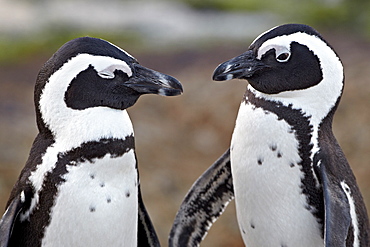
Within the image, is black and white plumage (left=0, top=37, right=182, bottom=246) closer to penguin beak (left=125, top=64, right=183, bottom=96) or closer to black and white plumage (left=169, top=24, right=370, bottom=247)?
penguin beak (left=125, top=64, right=183, bottom=96)

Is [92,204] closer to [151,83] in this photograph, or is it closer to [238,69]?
[151,83]

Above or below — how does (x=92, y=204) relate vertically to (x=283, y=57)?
below

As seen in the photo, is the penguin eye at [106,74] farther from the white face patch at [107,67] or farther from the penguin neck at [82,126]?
the penguin neck at [82,126]

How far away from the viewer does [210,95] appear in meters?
8.45

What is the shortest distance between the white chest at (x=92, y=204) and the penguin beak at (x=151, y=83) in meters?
0.25

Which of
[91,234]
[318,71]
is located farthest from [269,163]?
[91,234]

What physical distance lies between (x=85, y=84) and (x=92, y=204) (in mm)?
446

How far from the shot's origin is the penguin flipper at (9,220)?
2318 millimetres

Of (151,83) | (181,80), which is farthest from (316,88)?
(181,80)

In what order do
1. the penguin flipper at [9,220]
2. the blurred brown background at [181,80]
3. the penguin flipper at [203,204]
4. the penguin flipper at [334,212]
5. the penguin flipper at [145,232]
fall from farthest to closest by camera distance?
1. the blurred brown background at [181,80]
2. the penguin flipper at [203,204]
3. the penguin flipper at [145,232]
4. the penguin flipper at [334,212]
5. the penguin flipper at [9,220]

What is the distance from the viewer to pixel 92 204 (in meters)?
2.42

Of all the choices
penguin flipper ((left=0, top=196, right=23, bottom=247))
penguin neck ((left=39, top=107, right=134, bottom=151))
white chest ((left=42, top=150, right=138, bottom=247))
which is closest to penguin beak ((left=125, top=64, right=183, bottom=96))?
penguin neck ((left=39, top=107, right=134, bottom=151))

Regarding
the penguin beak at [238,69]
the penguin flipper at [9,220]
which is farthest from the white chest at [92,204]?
the penguin beak at [238,69]

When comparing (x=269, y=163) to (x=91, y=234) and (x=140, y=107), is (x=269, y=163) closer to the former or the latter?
(x=91, y=234)
